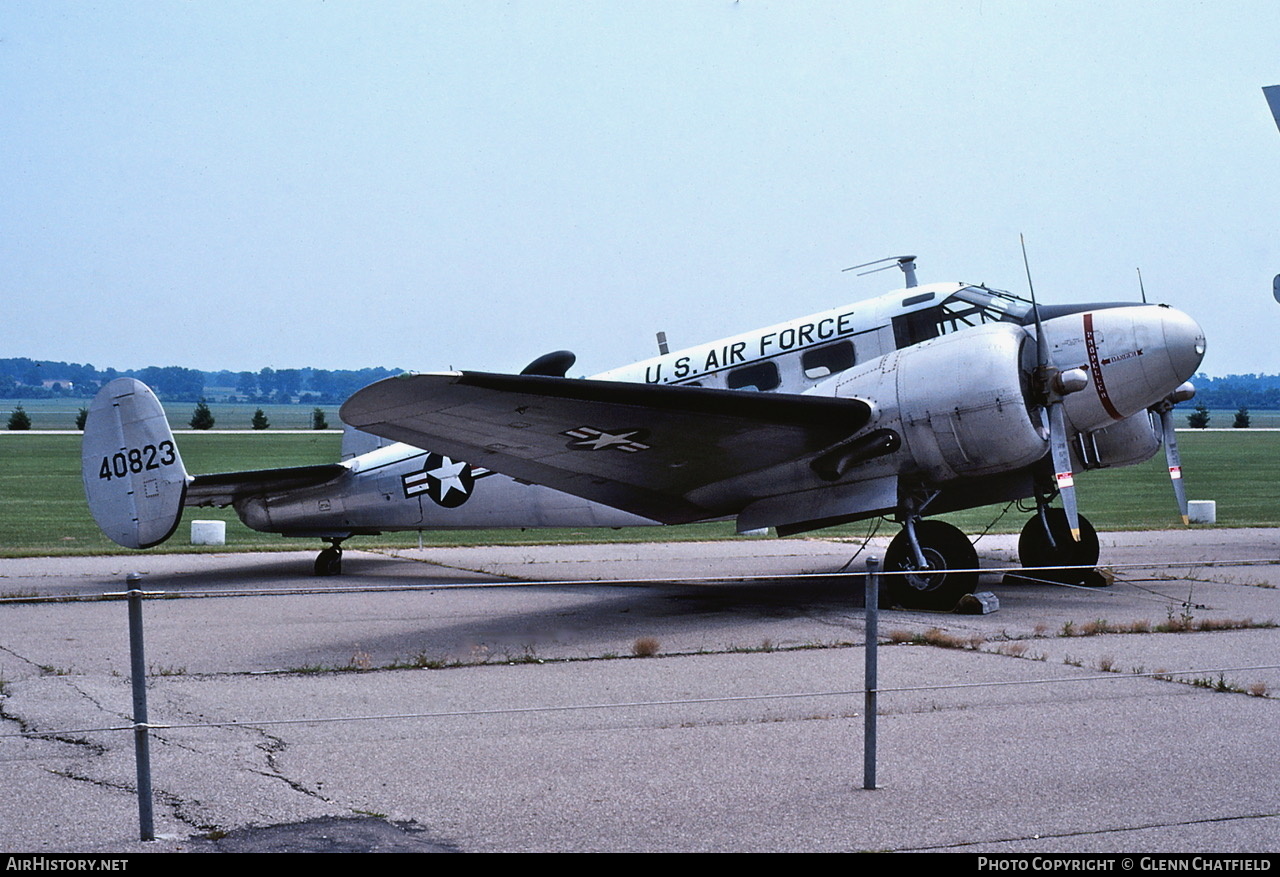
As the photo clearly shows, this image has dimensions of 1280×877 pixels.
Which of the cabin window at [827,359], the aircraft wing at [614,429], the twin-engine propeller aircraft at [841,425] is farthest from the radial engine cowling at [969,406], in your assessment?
the cabin window at [827,359]

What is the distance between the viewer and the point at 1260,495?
3061cm

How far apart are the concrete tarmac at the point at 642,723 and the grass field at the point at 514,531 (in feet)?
29.1

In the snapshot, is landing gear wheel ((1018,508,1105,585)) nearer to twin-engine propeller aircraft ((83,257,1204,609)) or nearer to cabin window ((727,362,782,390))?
twin-engine propeller aircraft ((83,257,1204,609))

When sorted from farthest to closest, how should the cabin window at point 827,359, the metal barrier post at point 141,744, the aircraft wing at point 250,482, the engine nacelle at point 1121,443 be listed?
the aircraft wing at point 250,482 < the engine nacelle at point 1121,443 < the cabin window at point 827,359 < the metal barrier post at point 141,744

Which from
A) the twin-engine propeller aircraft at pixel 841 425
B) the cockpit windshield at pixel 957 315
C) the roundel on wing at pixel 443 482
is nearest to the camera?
the twin-engine propeller aircraft at pixel 841 425

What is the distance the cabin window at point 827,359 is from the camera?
13.7 meters

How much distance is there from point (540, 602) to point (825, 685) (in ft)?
18.0

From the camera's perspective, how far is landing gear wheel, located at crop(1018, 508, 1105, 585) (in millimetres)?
14773

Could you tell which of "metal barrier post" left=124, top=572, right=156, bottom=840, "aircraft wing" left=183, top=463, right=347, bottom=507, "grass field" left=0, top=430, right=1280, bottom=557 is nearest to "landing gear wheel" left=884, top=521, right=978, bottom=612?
"aircraft wing" left=183, top=463, right=347, bottom=507

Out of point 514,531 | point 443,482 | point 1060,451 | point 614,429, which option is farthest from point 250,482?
point 1060,451

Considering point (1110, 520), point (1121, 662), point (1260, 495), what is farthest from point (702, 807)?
point (1260, 495)

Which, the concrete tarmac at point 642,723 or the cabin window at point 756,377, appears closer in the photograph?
the concrete tarmac at point 642,723

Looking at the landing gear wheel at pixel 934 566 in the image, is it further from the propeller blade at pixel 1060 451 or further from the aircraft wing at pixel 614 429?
the aircraft wing at pixel 614 429
